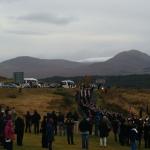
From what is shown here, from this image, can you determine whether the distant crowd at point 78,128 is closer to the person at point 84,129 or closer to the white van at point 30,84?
the person at point 84,129

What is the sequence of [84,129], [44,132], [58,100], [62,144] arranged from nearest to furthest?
1. [44,132]
2. [84,129]
3. [62,144]
4. [58,100]

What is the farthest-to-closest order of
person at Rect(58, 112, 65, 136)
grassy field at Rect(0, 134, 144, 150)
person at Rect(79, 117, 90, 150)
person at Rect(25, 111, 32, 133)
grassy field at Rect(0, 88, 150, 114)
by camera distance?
grassy field at Rect(0, 88, 150, 114), person at Rect(25, 111, 32, 133), person at Rect(58, 112, 65, 136), grassy field at Rect(0, 134, 144, 150), person at Rect(79, 117, 90, 150)

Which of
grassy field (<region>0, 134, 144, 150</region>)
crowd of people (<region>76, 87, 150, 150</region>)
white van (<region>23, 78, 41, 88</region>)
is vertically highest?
white van (<region>23, 78, 41, 88</region>)

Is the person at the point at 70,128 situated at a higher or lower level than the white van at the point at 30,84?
lower

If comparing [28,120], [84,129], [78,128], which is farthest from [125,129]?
[28,120]

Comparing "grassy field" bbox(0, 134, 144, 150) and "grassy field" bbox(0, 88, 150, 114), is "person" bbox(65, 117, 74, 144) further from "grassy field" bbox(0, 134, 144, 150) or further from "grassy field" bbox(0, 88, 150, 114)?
"grassy field" bbox(0, 88, 150, 114)

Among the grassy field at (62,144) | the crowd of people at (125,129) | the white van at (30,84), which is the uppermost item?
the white van at (30,84)

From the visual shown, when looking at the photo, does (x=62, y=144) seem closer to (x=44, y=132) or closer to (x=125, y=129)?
(x=125, y=129)

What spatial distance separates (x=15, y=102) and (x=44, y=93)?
1165 centimetres

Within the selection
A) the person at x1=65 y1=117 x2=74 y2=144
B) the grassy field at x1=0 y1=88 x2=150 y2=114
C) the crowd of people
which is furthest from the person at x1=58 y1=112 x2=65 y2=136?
the grassy field at x1=0 y1=88 x2=150 y2=114

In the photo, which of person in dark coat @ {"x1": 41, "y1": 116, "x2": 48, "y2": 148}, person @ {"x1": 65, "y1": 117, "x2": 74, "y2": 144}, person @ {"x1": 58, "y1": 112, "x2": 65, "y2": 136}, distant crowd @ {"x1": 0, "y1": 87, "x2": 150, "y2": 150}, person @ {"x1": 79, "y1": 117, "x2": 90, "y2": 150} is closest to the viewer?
distant crowd @ {"x1": 0, "y1": 87, "x2": 150, "y2": 150}

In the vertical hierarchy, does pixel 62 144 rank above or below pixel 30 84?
below

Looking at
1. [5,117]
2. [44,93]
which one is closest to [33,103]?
[44,93]

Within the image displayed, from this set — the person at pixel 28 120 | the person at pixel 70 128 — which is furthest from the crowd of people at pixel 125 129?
the person at pixel 28 120
